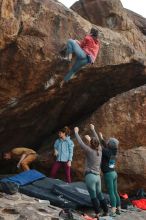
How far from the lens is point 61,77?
16031mm

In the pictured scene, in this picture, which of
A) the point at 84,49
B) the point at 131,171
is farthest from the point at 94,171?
the point at 131,171

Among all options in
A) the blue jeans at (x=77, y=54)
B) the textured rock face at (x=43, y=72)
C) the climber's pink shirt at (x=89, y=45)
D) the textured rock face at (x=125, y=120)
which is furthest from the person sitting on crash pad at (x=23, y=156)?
the climber's pink shirt at (x=89, y=45)

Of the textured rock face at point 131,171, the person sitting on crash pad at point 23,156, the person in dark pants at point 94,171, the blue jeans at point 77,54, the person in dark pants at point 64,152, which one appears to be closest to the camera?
the person in dark pants at point 94,171

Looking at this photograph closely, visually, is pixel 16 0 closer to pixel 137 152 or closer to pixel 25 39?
pixel 25 39

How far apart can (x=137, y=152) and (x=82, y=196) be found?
5096mm

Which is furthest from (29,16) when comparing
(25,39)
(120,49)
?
(120,49)

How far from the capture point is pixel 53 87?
16344 millimetres

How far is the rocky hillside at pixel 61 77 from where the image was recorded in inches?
568

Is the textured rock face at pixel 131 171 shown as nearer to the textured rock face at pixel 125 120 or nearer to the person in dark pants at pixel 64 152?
the textured rock face at pixel 125 120

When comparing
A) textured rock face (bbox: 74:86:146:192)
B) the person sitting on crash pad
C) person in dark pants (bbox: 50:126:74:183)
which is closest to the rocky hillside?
textured rock face (bbox: 74:86:146:192)

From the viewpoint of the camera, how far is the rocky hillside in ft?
47.4

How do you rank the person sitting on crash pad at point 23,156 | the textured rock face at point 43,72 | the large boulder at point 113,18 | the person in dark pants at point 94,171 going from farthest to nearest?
the large boulder at point 113,18 < the person sitting on crash pad at point 23,156 < the textured rock face at point 43,72 < the person in dark pants at point 94,171

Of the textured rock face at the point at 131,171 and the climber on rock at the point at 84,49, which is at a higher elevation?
the climber on rock at the point at 84,49

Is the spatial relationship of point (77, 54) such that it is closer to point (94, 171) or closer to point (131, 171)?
point (94, 171)
